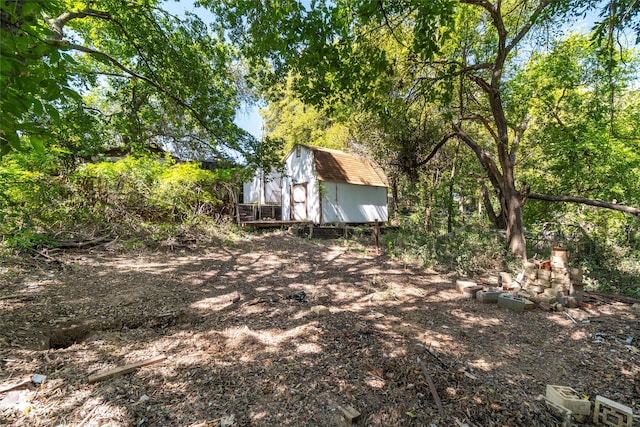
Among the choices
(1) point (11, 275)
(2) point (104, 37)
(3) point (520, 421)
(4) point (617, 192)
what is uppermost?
(2) point (104, 37)

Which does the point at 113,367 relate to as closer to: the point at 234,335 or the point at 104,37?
the point at 234,335

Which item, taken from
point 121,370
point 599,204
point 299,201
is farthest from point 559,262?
point 299,201

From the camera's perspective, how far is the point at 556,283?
4957 mm

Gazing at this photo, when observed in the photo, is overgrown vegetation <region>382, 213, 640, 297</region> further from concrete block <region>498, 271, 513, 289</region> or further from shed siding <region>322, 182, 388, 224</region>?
shed siding <region>322, 182, 388, 224</region>

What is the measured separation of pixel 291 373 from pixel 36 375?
6.91 ft

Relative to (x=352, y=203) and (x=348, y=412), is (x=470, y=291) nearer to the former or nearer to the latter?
(x=348, y=412)

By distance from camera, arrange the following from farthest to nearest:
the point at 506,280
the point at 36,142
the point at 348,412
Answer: the point at 506,280 → the point at 348,412 → the point at 36,142

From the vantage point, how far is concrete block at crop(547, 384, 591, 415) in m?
2.20

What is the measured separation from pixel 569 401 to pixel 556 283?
355 centimetres

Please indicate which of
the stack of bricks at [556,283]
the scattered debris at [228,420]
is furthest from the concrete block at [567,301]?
the scattered debris at [228,420]

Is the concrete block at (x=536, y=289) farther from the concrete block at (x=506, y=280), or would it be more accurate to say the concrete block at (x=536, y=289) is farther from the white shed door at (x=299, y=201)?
the white shed door at (x=299, y=201)

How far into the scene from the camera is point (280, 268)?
21.9 ft

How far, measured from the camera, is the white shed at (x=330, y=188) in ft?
46.8

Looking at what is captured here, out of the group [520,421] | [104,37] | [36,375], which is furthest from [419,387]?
[104,37]
